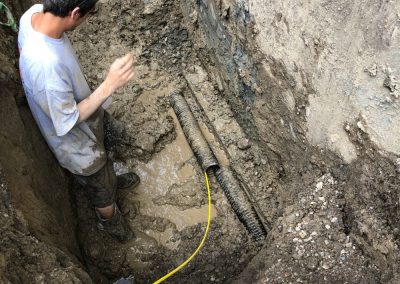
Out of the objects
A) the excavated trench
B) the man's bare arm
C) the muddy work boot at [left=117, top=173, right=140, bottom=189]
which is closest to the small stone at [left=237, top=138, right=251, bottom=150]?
the excavated trench

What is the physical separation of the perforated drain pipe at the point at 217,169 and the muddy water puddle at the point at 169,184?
142mm

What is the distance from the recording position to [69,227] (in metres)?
3.40

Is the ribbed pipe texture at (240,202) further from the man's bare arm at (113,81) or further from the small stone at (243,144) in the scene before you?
the man's bare arm at (113,81)

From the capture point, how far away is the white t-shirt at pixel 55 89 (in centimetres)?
255

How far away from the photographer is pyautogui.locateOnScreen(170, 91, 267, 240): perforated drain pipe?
12.0ft

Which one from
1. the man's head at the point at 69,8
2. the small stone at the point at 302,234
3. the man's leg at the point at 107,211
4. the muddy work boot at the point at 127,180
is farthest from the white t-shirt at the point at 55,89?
the small stone at the point at 302,234

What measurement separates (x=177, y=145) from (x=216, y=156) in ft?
1.34

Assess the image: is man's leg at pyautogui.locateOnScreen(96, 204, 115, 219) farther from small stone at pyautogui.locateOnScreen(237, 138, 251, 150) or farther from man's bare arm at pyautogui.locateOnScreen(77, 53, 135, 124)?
small stone at pyautogui.locateOnScreen(237, 138, 251, 150)

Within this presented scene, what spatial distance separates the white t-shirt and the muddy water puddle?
107 centimetres

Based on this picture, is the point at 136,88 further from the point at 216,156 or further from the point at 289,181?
the point at 289,181

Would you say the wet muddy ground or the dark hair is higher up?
the dark hair

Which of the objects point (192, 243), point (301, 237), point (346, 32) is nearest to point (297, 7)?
point (346, 32)

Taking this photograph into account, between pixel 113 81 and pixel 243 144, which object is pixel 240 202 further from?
pixel 113 81

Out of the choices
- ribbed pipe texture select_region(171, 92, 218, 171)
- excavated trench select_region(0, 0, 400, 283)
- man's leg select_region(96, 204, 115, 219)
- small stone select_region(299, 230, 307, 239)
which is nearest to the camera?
excavated trench select_region(0, 0, 400, 283)
